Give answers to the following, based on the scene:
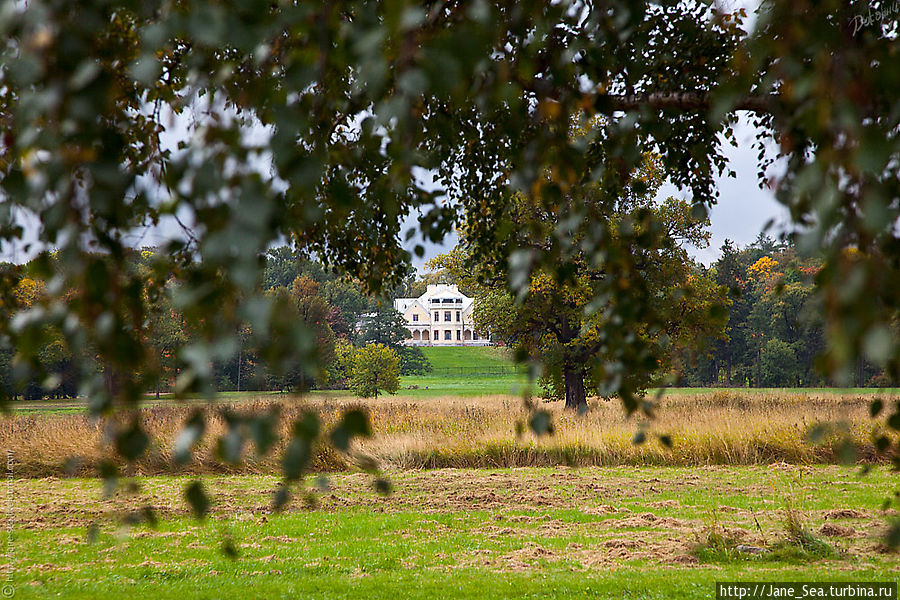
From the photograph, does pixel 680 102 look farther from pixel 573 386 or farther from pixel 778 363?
pixel 778 363

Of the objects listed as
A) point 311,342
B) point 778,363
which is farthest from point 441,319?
point 311,342

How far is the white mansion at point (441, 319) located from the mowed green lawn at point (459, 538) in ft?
200

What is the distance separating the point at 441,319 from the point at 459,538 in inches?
2551

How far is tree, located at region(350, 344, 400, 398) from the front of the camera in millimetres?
25672

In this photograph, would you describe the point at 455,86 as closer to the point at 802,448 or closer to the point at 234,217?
the point at 234,217

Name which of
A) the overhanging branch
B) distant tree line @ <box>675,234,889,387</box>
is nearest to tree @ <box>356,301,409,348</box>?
distant tree line @ <box>675,234,889,387</box>

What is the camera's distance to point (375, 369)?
84.4 feet

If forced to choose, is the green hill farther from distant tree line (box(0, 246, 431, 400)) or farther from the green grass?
distant tree line (box(0, 246, 431, 400))

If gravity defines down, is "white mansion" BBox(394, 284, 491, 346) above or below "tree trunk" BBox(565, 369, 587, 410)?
above

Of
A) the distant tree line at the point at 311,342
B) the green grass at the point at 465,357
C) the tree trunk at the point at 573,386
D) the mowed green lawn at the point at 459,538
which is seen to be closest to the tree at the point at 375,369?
the distant tree line at the point at 311,342

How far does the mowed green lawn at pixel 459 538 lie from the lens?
16.0 feet

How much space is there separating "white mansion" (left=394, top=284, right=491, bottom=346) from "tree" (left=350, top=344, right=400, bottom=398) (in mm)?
43521

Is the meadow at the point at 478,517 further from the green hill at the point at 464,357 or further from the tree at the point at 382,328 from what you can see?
the green hill at the point at 464,357

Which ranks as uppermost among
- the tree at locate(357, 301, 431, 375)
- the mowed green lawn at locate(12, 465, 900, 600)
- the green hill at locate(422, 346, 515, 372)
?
the tree at locate(357, 301, 431, 375)
